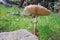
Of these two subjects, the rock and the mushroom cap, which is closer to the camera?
the rock

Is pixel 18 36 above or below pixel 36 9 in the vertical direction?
below

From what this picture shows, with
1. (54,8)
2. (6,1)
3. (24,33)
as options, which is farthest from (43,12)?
(6,1)

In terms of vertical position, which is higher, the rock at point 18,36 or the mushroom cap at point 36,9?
the mushroom cap at point 36,9

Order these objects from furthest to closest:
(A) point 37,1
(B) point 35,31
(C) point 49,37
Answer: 1. (A) point 37,1
2. (B) point 35,31
3. (C) point 49,37

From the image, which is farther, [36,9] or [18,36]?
[36,9]

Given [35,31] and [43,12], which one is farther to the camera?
[35,31]

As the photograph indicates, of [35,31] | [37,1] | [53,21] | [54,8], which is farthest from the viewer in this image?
[37,1]

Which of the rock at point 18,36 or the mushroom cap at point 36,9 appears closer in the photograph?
the rock at point 18,36

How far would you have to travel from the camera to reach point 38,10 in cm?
363

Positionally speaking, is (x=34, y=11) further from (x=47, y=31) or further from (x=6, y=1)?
(x=6, y=1)

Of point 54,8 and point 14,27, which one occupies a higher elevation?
point 14,27

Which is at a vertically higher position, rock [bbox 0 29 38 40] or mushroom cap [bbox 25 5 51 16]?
mushroom cap [bbox 25 5 51 16]

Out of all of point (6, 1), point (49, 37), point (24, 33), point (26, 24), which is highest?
point (24, 33)

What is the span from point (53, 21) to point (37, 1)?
11.9 feet
